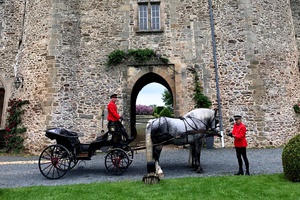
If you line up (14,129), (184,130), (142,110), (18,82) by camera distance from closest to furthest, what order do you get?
(184,130)
(14,129)
(18,82)
(142,110)

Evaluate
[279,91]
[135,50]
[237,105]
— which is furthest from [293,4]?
[135,50]

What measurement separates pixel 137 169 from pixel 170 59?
21.4ft

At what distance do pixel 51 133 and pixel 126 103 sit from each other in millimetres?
5507

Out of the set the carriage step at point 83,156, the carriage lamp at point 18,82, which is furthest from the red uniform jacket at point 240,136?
the carriage lamp at point 18,82

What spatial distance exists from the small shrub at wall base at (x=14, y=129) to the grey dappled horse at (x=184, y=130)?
26.8 ft

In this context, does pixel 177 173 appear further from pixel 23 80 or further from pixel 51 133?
pixel 23 80

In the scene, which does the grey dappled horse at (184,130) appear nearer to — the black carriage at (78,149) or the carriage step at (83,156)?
the black carriage at (78,149)

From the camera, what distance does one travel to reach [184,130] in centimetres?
662

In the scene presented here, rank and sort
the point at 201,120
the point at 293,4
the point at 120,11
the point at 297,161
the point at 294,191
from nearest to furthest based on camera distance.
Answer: the point at 294,191 → the point at 297,161 → the point at 201,120 → the point at 120,11 → the point at 293,4

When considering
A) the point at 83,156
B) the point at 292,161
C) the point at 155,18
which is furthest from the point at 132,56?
the point at 292,161

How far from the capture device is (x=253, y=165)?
741cm

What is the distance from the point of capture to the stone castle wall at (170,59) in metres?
11.2

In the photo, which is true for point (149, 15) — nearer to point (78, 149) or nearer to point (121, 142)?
point (121, 142)

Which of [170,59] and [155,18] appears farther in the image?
[155,18]
